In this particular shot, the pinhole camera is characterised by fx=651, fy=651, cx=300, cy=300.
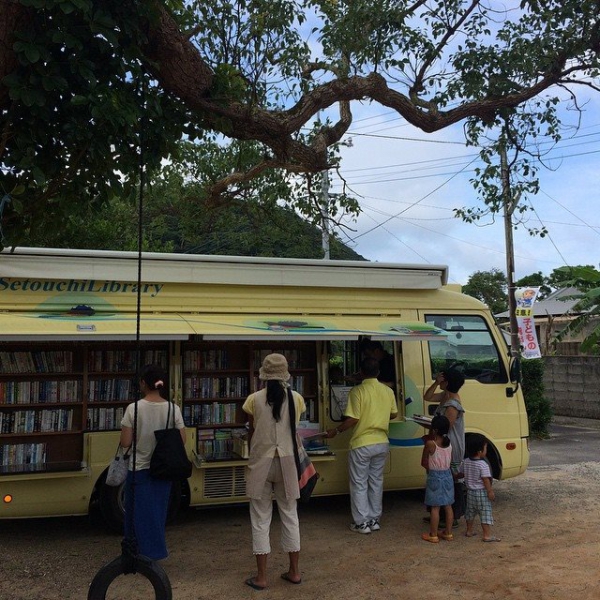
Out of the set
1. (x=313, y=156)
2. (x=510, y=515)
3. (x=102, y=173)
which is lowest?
(x=510, y=515)

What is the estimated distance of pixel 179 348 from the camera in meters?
6.61

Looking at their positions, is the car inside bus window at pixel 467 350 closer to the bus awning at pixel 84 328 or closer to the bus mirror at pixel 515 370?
the bus mirror at pixel 515 370

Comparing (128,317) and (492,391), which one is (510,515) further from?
(128,317)

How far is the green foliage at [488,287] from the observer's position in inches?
1548

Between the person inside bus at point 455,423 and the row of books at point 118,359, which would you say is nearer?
the person inside bus at point 455,423

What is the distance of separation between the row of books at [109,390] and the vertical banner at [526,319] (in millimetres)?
9849

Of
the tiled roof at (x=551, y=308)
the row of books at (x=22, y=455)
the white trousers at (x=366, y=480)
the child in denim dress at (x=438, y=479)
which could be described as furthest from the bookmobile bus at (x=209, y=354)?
the tiled roof at (x=551, y=308)

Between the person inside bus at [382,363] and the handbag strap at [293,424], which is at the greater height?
the person inside bus at [382,363]

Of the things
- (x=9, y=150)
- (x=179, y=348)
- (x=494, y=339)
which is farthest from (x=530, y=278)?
(x=9, y=150)

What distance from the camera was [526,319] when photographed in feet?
48.0

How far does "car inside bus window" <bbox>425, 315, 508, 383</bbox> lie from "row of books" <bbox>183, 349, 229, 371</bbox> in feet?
7.72

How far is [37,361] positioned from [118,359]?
0.78m

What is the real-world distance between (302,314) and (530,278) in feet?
76.8

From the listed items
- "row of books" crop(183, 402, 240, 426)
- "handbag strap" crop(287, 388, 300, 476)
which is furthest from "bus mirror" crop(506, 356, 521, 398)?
"handbag strap" crop(287, 388, 300, 476)
